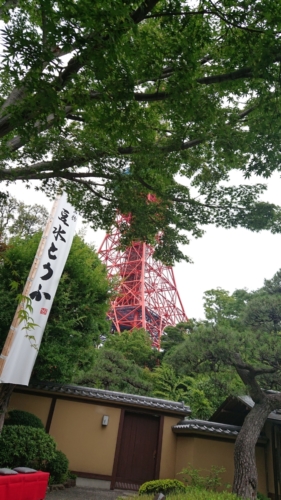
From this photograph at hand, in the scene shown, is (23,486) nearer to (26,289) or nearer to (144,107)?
(26,289)

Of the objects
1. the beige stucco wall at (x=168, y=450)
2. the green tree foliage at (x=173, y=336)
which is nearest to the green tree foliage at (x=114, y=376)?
the beige stucco wall at (x=168, y=450)

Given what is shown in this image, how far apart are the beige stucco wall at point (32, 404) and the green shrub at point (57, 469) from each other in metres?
1.28

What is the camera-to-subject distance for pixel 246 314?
900cm

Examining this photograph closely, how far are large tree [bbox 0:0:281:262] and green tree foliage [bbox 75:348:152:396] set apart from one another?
7678mm

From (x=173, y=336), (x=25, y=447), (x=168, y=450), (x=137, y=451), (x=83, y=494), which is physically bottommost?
(x=83, y=494)

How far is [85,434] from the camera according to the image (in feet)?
24.8

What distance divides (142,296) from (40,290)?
2005 cm

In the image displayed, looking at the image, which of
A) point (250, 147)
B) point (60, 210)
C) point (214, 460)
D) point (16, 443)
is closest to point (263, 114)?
point (250, 147)

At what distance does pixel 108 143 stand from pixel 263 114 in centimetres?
164

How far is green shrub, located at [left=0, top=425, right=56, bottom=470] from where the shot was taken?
555 cm

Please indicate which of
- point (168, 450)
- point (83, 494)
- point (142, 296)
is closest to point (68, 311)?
point (83, 494)

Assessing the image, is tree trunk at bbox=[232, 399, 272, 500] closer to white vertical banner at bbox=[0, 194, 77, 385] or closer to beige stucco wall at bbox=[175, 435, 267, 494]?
beige stucco wall at bbox=[175, 435, 267, 494]

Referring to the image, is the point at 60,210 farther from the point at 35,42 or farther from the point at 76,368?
the point at 35,42

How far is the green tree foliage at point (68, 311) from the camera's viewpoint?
6688mm
